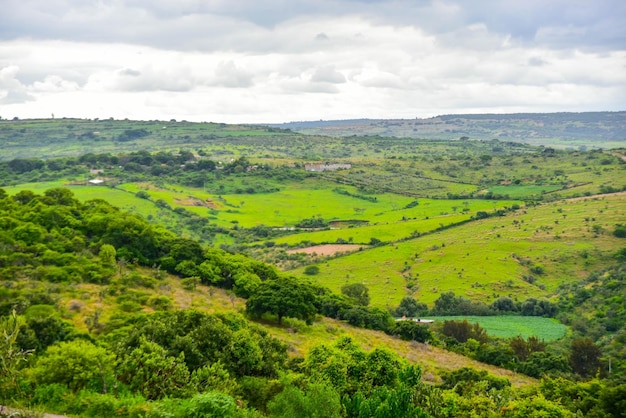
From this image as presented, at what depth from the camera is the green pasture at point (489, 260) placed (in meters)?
84.6

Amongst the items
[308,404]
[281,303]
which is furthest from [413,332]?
[308,404]

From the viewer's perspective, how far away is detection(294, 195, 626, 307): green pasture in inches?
3332

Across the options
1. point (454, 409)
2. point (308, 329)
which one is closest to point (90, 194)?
point (308, 329)

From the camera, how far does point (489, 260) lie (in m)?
93.1

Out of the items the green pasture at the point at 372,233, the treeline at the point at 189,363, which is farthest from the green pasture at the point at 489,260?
the treeline at the point at 189,363

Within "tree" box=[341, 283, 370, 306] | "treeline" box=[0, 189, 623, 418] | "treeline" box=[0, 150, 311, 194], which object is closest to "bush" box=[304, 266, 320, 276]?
"tree" box=[341, 283, 370, 306]

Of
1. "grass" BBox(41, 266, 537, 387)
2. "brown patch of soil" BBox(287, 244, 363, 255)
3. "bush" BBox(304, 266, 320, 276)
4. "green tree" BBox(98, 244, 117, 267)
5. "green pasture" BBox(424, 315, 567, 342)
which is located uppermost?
"green tree" BBox(98, 244, 117, 267)

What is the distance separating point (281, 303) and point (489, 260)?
56.1m

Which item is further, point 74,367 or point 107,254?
point 107,254

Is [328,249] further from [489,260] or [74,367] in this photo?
[74,367]

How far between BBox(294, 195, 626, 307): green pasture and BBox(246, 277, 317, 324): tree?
2983cm

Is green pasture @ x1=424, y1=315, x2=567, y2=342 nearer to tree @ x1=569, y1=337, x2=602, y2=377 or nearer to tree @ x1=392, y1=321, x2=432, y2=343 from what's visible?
tree @ x1=569, y1=337, x2=602, y2=377

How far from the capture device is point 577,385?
33.2 meters

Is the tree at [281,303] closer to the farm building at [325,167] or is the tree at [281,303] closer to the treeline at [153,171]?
the treeline at [153,171]
